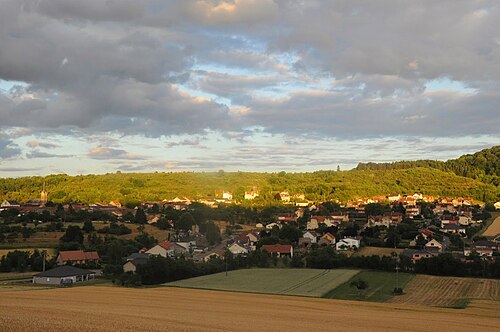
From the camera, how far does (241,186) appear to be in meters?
171

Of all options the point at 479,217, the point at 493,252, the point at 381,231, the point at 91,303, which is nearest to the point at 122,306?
the point at 91,303

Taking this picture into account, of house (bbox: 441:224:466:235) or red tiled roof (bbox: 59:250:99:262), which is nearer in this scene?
red tiled roof (bbox: 59:250:99:262)

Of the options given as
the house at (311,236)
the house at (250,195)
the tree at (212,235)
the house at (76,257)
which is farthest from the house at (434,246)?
the house at (250,195)

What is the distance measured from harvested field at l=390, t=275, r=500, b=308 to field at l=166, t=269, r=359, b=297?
6016mm

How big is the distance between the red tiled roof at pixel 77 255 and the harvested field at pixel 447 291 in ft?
107

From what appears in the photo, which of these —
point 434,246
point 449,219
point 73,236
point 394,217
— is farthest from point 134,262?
point 449,219

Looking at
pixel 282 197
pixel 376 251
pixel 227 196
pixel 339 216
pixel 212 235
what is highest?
pixel 227 196

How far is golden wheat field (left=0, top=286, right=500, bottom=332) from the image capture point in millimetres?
21109

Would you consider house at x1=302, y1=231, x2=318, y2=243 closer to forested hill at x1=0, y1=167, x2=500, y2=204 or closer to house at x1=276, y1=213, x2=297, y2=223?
house at x1=276, y1=213, x2=297, y2=223

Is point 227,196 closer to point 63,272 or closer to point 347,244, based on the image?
point 347,244

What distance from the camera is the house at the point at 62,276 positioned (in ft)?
153

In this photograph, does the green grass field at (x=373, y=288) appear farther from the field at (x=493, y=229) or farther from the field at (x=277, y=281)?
the field at (x=493, y=229)

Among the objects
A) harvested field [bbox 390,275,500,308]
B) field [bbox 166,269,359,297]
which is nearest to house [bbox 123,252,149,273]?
field [bbox 166,269,359,297]

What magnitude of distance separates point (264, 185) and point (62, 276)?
125 meters
